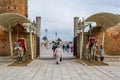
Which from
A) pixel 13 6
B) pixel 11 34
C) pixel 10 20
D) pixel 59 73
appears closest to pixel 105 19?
pixel 10 20

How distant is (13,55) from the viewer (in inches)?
1125

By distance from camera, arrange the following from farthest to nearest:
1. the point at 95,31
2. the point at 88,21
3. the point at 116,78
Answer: the point at 95,31
the point at 88,21
the point at 116,78

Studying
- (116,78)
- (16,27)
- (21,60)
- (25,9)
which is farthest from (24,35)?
(116,78)

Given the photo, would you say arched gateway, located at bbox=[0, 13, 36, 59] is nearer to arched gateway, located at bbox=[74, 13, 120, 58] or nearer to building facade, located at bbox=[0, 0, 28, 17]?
building facade, located at bbox=[0, 0, 28, 17]

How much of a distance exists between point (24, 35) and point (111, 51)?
724 centimetres

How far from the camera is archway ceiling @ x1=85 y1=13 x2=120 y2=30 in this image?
2556 centimetres

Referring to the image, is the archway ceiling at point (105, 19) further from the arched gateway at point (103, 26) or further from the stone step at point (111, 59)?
the stone step at point (111, 59)

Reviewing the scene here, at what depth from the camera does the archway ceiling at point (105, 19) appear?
83.9 feet

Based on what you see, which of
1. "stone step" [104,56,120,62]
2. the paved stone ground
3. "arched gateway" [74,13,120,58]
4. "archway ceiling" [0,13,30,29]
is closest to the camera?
the paved stone ground

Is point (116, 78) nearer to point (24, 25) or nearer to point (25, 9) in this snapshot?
point (24, 25)

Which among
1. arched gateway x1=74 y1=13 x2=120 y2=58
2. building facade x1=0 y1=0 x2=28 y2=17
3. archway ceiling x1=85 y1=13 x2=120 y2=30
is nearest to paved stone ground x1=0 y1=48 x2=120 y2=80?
archway ceiling x1=85 y1=13 x2=120 y2=30

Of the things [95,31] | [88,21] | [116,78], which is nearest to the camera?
[116,78]

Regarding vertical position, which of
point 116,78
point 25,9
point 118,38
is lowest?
point 116,78

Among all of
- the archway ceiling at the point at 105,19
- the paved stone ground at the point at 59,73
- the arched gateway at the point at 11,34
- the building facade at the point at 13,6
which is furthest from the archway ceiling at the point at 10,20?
the paved stone ground at the point at 59,73
